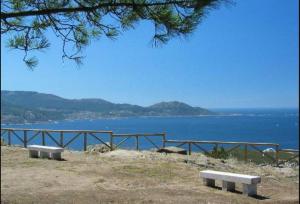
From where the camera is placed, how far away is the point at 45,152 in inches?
532

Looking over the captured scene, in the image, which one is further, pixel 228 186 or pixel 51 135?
pixel 51 135

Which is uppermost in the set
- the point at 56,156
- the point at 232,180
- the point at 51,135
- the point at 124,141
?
the point at 51,135

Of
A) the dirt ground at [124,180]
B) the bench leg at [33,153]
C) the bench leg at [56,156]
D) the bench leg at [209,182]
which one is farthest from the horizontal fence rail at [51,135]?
the bench leg at [209,182]

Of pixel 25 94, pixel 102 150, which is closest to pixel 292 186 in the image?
pixel 102 150

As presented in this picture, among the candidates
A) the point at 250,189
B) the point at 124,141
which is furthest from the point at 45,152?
the point at 250,189

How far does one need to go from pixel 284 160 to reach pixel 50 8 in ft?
41.7

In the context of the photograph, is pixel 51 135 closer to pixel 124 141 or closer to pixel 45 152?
pixel 124 141

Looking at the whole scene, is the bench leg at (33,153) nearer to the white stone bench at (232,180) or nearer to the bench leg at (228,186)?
the white stone bench at (232,180)

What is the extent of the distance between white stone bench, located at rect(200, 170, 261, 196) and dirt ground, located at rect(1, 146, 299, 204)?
17 cm

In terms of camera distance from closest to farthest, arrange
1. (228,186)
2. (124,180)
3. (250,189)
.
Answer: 1. (250,189)
2. (228,186)
3. (124,180)

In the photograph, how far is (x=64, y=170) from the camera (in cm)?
1120

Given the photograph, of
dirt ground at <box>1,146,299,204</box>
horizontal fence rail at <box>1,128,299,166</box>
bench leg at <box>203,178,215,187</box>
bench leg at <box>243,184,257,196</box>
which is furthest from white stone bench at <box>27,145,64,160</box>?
bench leg at <box>243,184,257,196</box>

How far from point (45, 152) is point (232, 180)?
20.2 ft

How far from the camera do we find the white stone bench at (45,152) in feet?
43.2
